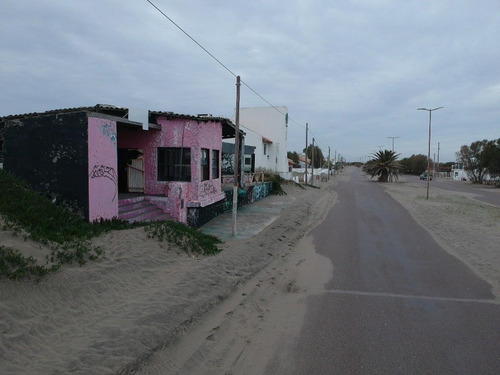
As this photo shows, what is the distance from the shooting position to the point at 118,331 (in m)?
4.75

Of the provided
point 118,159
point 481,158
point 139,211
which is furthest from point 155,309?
point 481,158

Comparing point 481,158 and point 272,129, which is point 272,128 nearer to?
point 272,129

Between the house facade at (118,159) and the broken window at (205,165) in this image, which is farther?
the broken window at (205,165)

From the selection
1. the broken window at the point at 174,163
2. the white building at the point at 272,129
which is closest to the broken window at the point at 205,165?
the broken window at the point at 174,163

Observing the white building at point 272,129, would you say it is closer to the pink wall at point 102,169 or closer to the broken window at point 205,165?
the broken window at point 205,165

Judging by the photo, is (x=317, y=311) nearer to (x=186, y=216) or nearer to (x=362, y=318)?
(x=362, y=318)

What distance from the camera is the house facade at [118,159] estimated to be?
899 cm

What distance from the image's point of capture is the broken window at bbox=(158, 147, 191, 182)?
42.9 ft

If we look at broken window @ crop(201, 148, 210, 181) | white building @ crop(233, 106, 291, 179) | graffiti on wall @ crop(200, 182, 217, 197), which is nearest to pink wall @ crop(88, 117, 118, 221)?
graffiti on wall @ crop(200, 182, 217, 197)

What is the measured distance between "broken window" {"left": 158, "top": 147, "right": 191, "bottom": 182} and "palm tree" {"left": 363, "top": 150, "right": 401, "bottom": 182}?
46.7 m

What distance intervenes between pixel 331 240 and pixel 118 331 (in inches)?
340

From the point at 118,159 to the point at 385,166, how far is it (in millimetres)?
47731

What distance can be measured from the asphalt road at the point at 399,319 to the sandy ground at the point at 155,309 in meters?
0.43

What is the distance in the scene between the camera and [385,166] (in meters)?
54.5
